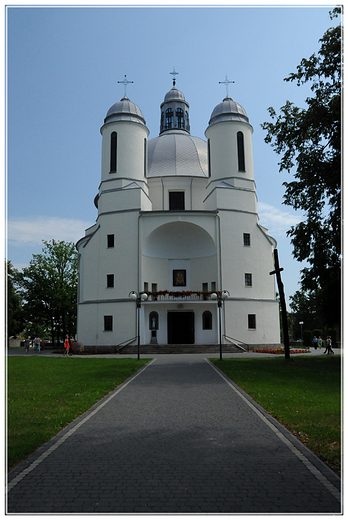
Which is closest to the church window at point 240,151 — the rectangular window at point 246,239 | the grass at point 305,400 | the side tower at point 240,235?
the side tower at point 240,235

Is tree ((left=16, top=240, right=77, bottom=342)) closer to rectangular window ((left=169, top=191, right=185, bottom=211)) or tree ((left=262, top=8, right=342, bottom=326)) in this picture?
rectangular window ((left=169, top=191, right=185, bottom=211))

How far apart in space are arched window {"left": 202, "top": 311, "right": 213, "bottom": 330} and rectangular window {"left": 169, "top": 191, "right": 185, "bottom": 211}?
1189 centimetres

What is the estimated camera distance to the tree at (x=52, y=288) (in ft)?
173

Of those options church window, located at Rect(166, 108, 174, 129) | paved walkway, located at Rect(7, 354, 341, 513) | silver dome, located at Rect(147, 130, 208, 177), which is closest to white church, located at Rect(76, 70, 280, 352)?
silver dome, located at Rect(147, 130, 208, 177)

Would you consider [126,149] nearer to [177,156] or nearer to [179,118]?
[177,156]

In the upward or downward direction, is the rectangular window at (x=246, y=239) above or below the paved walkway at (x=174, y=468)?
above

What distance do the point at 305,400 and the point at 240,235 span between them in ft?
93.2

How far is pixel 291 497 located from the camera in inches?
185

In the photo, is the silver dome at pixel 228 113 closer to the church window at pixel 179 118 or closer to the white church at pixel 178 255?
the white church at pixel 178 255

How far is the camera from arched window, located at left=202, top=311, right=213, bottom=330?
37272 mm

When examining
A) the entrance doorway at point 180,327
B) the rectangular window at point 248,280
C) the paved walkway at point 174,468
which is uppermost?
the rectangular window at point 248,280

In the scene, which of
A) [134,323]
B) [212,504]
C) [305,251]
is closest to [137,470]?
[212,504]

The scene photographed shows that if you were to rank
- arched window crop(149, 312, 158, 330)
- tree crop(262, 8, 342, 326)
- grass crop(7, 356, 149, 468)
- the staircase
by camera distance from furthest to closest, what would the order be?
1. arched window crop(149, 312, 158, 330)
2. the staircase
3. tree crop(262, 8, 342, 326)
4. grass crop(7, 356, 149, 468)

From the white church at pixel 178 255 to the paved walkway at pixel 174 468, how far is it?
26492 millimetres
